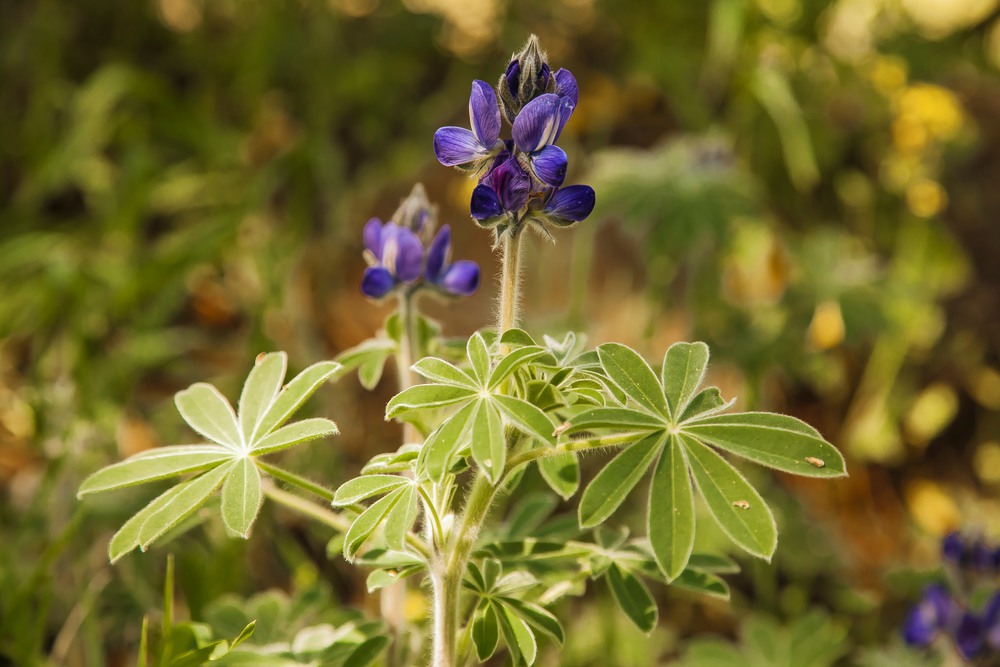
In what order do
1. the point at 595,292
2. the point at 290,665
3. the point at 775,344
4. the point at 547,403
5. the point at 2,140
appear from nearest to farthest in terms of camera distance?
the point at 547,403 < the point at 290,665 < the point at 775,344 < the point at 2,140 < the point at 595,292

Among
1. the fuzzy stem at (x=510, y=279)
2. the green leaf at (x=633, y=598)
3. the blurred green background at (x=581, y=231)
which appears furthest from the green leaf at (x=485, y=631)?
the blurred green background at (x=581, y=231)

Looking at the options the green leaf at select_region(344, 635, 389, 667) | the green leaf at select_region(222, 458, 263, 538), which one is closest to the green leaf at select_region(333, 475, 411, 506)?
the green leaf at select_region(222, 458, 263, 538)

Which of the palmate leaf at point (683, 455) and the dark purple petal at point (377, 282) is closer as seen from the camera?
the palmate leaf at point (683, 455)

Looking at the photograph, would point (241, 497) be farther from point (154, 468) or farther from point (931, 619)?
point (931, 619)

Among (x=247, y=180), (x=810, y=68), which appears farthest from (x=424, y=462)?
(x=810, y=68)

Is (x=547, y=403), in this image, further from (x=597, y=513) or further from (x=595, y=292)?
(x=595, y=292)

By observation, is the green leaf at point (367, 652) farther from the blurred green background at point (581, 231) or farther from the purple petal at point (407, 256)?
the blurred green background at point (581, 231)
